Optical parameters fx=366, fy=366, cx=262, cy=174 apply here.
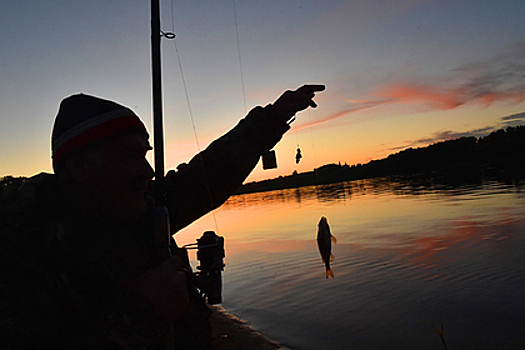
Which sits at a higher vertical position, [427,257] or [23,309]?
[23,309]

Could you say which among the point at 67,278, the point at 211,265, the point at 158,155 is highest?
the point at 158,155

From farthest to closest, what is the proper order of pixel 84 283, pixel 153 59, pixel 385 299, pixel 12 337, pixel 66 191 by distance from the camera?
pixel 385 299 → pixel 153 59 → pixel 66 191 → pixel 84 283 → pixel 12 337

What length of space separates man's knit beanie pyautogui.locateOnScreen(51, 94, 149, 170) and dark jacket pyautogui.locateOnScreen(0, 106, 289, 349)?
7.2 inches

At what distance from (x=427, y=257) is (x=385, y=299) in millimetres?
4002

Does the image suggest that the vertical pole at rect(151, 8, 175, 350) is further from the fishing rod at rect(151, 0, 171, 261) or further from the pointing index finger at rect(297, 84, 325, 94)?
the pointing index finger at rect(297, 84, 325, 94)

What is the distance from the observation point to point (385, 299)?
8688mm

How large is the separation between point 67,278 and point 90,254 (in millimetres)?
159

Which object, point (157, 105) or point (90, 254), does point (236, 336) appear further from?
point (90, 254)

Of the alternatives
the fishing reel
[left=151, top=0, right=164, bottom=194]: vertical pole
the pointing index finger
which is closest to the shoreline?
the fishing reel

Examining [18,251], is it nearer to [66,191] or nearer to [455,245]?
[66,191]

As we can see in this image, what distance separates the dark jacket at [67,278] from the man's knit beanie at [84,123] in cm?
18

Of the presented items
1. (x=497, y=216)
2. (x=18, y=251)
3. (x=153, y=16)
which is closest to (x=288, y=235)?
(x=497, y=216)

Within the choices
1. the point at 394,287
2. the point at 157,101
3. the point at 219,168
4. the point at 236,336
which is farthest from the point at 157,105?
the point at 394,287

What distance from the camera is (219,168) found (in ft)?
7.89
